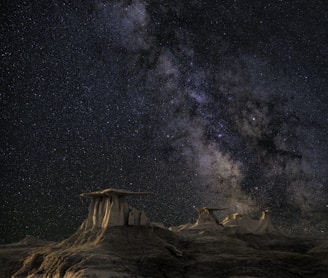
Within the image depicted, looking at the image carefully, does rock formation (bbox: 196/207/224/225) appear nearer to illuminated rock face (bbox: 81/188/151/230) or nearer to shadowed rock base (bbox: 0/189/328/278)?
shadowed rock base (bbox: 0/189/328/278)

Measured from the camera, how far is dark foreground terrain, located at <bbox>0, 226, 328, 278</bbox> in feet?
146

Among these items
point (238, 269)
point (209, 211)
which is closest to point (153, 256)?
→ point (238, 269)

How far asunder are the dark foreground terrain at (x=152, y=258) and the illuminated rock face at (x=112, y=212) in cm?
101

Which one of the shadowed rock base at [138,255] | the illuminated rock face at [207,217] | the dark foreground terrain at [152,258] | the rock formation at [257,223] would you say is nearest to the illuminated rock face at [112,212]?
the shadowed rock base at [138,255]

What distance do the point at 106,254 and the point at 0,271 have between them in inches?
576

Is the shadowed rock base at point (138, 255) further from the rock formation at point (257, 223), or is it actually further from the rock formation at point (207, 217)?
the rock formation at point (257, 223)

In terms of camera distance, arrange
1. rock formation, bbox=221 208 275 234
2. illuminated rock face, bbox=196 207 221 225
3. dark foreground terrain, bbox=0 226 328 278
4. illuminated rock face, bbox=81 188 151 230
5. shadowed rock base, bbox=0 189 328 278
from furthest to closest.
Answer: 1. rock formation, bbox=221 208 275 234
2. illuminated rock face, bbox=196 207 221 225
3. illuminated rock face, bbox=81 188 151 230
4. shadowed rock base, bbox=0 189 328 278
5. dark foreground terrain, bbox=0 226 328 278

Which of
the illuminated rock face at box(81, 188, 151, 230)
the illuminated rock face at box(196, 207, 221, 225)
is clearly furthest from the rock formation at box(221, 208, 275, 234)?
the illuminated rock face at box(81, 188, 151, 230)

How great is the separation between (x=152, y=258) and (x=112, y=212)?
26.7 ft

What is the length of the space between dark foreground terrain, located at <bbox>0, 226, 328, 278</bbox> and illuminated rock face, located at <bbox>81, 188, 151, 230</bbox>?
1.01m

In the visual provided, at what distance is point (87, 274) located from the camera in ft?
135

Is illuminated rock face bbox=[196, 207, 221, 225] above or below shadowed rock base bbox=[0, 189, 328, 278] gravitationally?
above

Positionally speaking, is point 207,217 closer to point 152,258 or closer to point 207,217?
point 207,217

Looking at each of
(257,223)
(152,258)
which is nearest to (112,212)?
(152,258)
